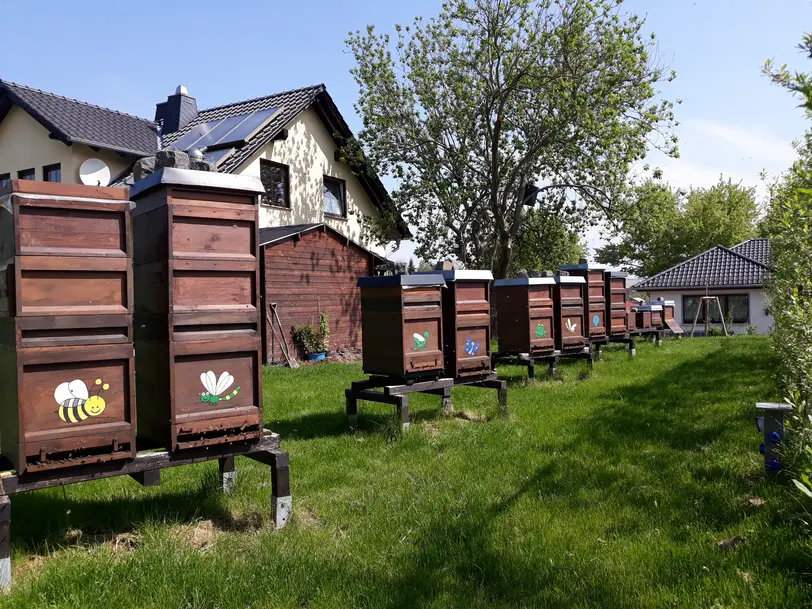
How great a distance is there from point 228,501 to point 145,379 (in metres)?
1.24

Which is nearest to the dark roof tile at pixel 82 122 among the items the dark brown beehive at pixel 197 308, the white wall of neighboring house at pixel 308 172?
the white wall of neighboring house at pixel 308 172

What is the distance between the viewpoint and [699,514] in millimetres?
4734

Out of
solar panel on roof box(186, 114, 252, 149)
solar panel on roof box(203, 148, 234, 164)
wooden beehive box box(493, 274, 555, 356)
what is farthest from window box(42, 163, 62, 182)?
wooden beehive box box(493, 274, 555, 356)

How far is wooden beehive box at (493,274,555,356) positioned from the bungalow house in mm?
6429

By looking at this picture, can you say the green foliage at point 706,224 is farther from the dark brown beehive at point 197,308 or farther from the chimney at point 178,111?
the dark brown beehive at point 197,308

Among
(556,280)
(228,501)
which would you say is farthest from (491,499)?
(556,280)

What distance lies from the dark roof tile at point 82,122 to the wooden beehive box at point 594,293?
41.8ft

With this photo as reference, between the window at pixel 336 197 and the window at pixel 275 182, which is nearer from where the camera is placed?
the window at pixel 275 182

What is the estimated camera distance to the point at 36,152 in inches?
731

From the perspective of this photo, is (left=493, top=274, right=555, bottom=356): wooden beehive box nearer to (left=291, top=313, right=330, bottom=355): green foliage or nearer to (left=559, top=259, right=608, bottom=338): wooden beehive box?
(left=559, top=259, right=608, bottom=338): wooden beehive box

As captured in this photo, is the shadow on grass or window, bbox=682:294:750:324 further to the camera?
window, bbox=682:294:750:324

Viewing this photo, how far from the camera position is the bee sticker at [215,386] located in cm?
456

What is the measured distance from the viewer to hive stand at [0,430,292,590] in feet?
12.5

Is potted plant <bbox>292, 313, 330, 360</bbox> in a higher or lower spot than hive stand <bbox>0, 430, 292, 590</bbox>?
higher
